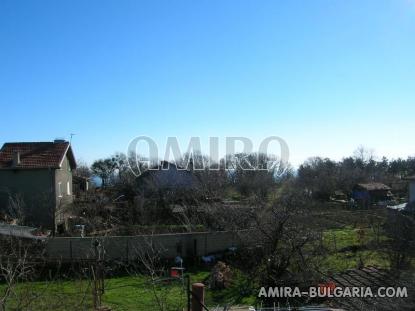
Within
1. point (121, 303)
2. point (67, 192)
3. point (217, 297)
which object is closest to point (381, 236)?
point (217, 297)

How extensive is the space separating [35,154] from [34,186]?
2142mm

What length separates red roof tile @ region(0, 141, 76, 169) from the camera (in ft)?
81.7

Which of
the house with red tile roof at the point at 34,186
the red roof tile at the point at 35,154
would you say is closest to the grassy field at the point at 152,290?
the house with red tile roof at the point at 34,186

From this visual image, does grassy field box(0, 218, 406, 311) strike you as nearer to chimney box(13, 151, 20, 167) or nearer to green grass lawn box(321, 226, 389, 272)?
green grass lawn box(321, 226, 389, 272)

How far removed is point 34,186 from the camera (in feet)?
81.1

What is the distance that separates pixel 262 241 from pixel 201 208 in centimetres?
934

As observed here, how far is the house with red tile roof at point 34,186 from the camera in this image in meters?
24.3

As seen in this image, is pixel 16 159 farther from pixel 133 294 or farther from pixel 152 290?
pixel 152 290

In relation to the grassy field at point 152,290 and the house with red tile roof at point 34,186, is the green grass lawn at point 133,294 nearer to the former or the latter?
the grassy field at point 152,290

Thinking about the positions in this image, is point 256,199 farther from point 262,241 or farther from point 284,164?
point 284,164

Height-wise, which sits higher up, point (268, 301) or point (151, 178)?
point (151, 178)

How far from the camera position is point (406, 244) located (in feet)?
42.1

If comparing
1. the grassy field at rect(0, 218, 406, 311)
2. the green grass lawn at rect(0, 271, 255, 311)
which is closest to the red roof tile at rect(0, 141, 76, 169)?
the grassy field at rect(0, 218, 406, 311)

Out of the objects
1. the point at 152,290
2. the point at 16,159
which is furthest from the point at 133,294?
the point at 16,159
